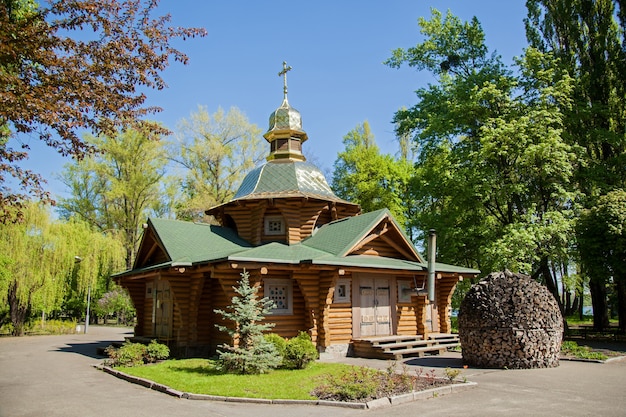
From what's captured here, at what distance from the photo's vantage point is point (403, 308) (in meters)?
18.1

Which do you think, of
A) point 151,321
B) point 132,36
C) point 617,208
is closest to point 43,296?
point 151,321

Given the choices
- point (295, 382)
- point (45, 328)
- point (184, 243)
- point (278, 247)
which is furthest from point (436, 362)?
point (45, 328)

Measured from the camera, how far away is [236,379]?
11.2m

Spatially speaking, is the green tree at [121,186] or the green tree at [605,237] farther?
the green tree at [121,186]

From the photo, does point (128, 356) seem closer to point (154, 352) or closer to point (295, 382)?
point (154, 352)

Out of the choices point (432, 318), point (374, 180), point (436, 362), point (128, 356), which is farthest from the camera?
point (374, 180)

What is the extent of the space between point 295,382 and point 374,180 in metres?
24.9

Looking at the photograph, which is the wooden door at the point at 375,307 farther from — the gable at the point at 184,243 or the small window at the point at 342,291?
the gable at the point at 184,243

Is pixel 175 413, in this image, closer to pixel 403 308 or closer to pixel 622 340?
pixel 403 308

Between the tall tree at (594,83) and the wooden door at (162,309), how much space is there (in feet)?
63.9

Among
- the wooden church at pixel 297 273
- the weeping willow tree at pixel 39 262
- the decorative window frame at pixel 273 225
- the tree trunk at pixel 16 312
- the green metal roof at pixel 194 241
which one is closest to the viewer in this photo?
the wooden church at pixel 297 273

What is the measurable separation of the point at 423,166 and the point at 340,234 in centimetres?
1276

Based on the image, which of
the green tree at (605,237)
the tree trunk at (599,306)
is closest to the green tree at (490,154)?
the green tree at (605,237)

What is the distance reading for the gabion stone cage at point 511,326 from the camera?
12812mm
